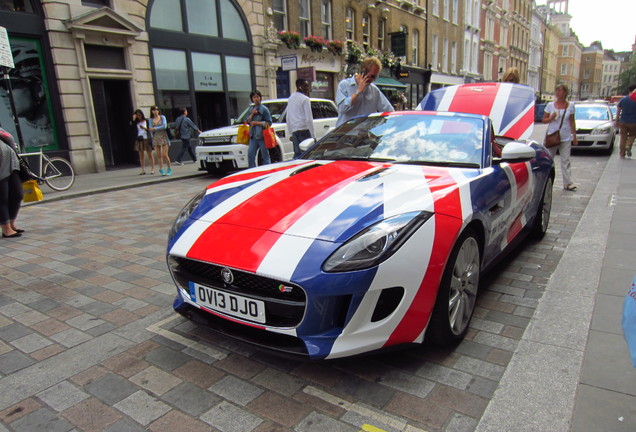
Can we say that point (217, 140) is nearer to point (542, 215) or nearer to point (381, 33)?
point (542, 215)

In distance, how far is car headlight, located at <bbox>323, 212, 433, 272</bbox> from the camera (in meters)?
2.04

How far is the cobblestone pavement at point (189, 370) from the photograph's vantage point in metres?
2.02

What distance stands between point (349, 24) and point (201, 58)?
33.6 ft

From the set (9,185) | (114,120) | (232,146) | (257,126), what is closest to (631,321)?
(9,185)

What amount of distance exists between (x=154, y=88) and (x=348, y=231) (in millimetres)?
12893

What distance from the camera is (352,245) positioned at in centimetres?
210

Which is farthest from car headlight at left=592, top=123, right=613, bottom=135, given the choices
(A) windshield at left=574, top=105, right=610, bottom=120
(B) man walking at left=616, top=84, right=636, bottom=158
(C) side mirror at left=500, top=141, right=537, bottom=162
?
(C) side mirror at left=500, top=141, right=537, bottom=162

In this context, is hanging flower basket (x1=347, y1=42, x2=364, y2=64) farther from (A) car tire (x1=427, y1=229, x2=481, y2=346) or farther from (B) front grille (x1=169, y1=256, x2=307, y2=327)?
(B) front grille (x1=169, y1=256, x2=307, y2=327)

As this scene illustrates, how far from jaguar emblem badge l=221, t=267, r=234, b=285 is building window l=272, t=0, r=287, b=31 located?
17344 millimetres

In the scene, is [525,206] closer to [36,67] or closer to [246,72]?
[36,67]

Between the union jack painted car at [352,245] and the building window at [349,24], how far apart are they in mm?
20327

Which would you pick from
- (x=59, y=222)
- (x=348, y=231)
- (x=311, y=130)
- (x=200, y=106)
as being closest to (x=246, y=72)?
(x=200, y=106)

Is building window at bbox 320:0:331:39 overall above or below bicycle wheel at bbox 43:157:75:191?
above

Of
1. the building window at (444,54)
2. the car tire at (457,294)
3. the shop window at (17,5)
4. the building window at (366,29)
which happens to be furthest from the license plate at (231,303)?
the building window at (444,54)
